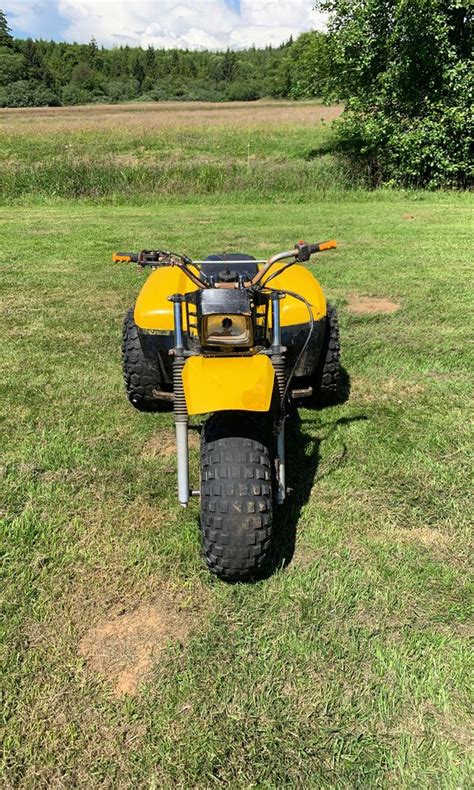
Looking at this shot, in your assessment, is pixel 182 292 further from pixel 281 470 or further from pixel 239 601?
pixel 239 601

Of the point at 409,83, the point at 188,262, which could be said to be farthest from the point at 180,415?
the point at 409,83

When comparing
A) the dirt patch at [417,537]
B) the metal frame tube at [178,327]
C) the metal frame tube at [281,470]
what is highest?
the metal frame tube at [178,327]

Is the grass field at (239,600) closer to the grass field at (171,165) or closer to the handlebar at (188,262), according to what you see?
the handlebar at (188,262)

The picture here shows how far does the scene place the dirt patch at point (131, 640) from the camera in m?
1.94

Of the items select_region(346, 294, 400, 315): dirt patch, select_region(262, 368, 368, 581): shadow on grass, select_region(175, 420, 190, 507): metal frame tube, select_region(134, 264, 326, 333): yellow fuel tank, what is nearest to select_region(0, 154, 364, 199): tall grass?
select_region(346, 294, 400, 315): dirt patch

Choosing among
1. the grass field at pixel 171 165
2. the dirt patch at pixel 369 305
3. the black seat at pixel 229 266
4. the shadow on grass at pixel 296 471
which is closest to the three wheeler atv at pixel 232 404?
the shadow on grass at pixel 296 471

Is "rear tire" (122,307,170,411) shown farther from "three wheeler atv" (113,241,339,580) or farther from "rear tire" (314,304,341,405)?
"rear tire" (314,304,341,405)

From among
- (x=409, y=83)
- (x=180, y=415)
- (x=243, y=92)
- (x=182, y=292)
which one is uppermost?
(x=243, y=92)

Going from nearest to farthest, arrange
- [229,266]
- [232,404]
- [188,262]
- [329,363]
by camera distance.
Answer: [232,404] < [188,262] < [229,266] < [329,363]

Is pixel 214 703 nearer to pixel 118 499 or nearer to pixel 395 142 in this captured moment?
pixel 118 499

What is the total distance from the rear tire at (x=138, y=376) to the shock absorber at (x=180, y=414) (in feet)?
3.35

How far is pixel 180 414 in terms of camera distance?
2242 millimetres

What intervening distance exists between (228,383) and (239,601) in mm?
845

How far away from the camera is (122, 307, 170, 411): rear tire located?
3479 millimetres
